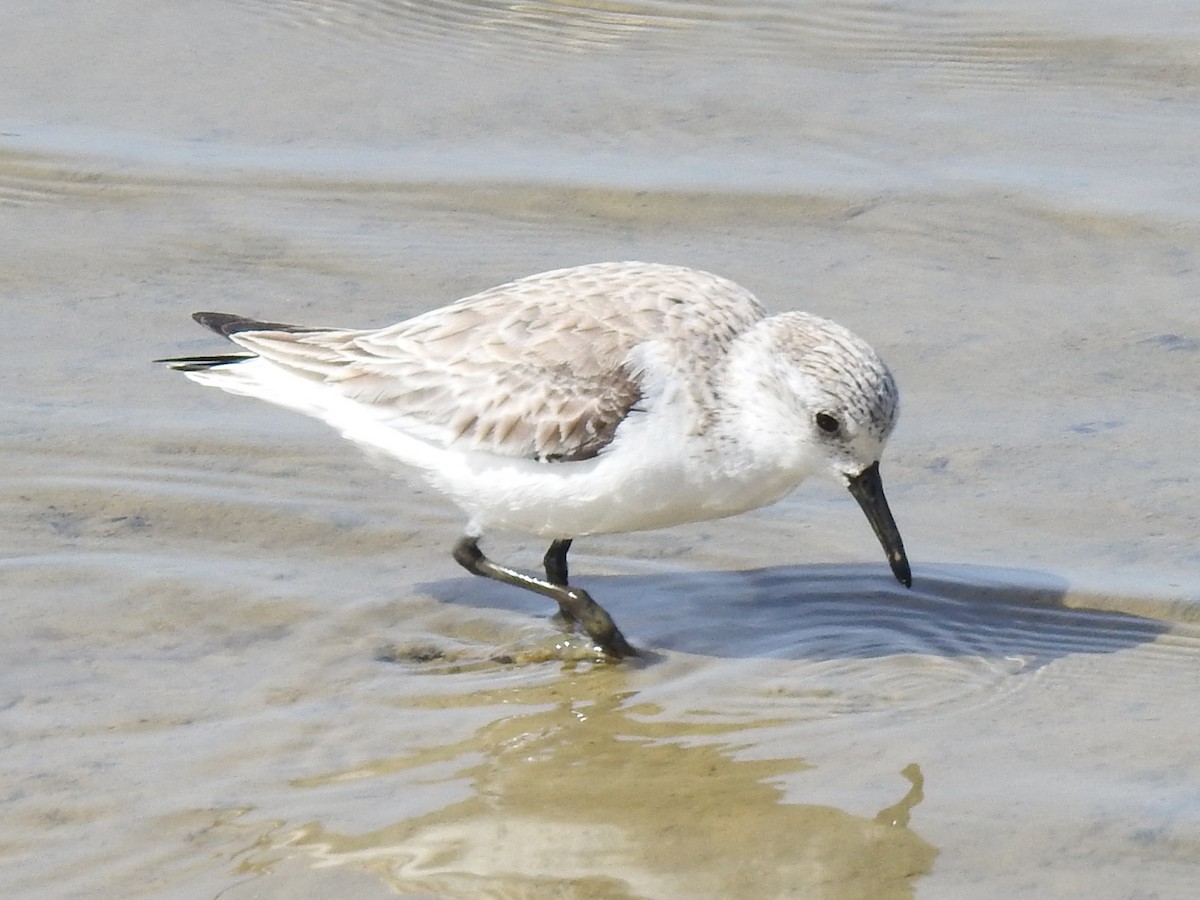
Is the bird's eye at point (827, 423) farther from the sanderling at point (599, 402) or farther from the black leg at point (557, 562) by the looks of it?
the black leg at point (557, 562)

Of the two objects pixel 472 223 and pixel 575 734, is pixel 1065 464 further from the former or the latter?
pixel 472 223

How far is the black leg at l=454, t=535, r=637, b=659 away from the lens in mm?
6137

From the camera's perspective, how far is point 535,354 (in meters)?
6.19

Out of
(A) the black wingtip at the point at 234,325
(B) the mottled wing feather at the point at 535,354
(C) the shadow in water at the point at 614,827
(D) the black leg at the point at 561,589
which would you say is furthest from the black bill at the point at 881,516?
(A) the black wingtip at the point at 234,325

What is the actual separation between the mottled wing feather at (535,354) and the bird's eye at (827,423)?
1.38 ft

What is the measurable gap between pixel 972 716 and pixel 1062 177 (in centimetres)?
436

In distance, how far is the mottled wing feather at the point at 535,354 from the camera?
6.00 metres

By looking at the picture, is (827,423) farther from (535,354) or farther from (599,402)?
(535,354)

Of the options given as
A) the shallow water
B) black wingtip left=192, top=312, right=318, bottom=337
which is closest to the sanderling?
black wingtip left=192, top=312, right=318, bottom=337

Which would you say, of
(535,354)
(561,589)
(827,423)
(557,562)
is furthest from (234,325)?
(827,423)

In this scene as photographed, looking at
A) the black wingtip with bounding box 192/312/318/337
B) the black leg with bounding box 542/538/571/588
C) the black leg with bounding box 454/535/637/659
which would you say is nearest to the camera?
the black leg with bounding box 454/535/637/659

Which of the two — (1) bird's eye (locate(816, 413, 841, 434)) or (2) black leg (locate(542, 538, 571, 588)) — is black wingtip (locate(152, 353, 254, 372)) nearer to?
(2) black leg (locate(542, 538, 571, 588))

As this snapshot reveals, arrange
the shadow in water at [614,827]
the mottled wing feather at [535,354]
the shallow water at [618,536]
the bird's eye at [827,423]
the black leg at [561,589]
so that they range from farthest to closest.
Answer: the black leg at [561,589]
the mottled wing feather at [535,354]
the bird's eye at [827,423]
the shallow water at [618,536]
the shadow in water at [614,827]

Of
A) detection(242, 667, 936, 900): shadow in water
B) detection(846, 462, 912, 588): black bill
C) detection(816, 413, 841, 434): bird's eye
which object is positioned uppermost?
detection(816, 413, 841, 434): bird's eye
